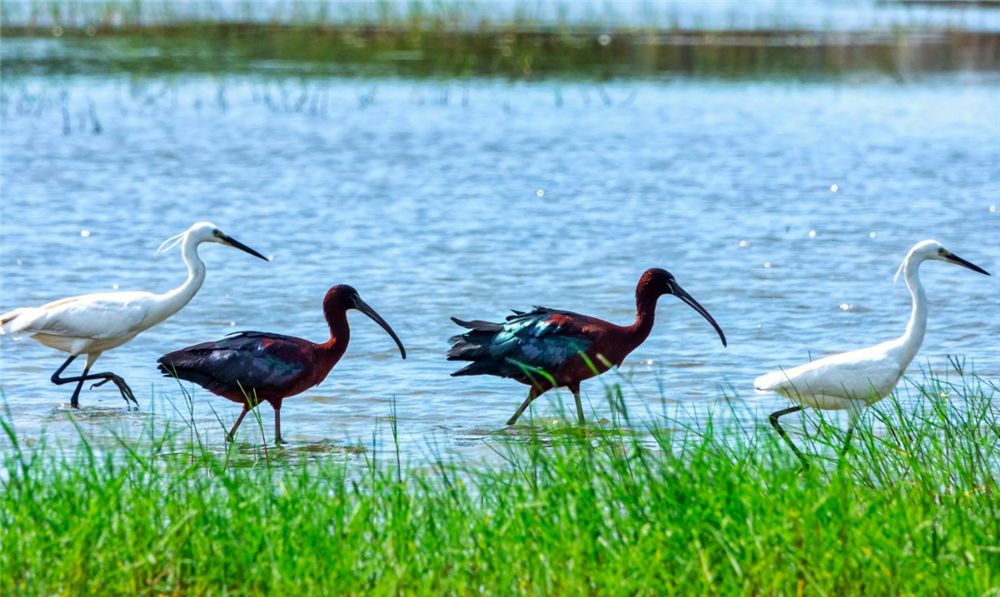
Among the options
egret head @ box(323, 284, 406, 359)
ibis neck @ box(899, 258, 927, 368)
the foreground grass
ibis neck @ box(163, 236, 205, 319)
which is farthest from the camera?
ibis neck @ box(163, 236, 205, 319)

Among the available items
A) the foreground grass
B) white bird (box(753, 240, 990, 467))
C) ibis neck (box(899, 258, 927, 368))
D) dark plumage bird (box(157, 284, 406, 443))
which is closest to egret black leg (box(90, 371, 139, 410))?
dark plumage bird (box(157, 284, 406, 443))

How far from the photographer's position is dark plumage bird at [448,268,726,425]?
7828 millimetres

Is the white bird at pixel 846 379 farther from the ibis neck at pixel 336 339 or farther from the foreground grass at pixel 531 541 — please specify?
the ibis neck at pixel 336 339

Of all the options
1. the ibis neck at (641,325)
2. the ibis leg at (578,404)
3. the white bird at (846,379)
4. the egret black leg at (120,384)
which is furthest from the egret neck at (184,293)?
the white bird at (846,379)

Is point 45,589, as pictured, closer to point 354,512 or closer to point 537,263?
point 354,512

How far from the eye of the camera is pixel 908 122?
2262cm

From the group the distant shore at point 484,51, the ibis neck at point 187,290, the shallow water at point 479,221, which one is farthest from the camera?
the distant shore at point 484,51

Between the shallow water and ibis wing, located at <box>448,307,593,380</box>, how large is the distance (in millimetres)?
355

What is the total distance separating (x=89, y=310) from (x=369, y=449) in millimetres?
1907

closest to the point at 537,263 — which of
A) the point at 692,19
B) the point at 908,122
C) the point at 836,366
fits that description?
the point at 836,366

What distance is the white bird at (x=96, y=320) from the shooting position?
333 inches

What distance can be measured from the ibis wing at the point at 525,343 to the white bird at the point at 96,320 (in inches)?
62.4

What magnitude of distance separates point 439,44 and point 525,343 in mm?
25100

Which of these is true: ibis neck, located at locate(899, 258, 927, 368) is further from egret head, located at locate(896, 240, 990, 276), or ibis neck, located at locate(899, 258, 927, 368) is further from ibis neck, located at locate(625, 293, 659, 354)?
ibis neck, located at locate(625, 293, 659, 354)
